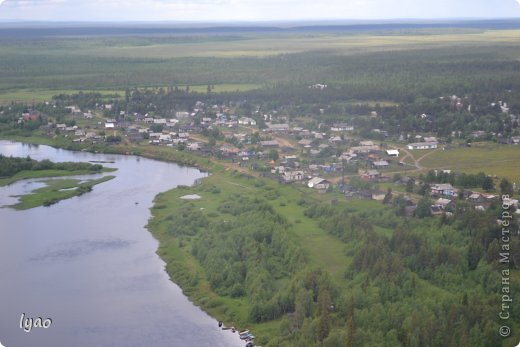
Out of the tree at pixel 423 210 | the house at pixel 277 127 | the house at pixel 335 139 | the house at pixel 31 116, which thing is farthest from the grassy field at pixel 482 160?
the house at pixel 31 116

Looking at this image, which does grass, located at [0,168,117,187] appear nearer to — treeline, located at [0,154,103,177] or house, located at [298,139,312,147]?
treeline, located at [0,154,103,177]

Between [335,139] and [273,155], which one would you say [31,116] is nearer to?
[273,155]

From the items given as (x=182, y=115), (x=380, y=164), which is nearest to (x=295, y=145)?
(x=380, y=164)

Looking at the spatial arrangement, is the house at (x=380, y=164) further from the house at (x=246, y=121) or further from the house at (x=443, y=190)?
the house at (x=246, y=121)

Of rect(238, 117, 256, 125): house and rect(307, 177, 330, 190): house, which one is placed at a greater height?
rect(307, 177, 330, 190): house

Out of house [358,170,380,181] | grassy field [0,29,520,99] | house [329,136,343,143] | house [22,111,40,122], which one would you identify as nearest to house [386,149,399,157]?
house [329,136,343,143]

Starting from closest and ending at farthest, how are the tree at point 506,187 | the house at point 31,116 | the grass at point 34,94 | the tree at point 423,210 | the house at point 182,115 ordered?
the tree at point 423,210 → the tree at point 506,187 → the house at point 31,116 → the house at point 182,115 → the grass at point 34,94
